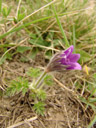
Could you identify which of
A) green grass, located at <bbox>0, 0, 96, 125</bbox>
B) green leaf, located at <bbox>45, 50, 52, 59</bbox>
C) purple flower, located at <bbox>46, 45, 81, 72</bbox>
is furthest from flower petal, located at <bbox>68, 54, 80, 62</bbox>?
green leaf, located at <bbox>45, 50, 52, 59</bbox>

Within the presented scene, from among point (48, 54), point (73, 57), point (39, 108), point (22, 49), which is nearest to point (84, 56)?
point (48, 54)

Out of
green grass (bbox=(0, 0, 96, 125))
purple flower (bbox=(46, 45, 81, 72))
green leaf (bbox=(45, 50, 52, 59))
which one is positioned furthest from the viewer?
green leaf (bbox=(45, 50, 52, 59))

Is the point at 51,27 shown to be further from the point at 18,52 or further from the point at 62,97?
the point at 62,97

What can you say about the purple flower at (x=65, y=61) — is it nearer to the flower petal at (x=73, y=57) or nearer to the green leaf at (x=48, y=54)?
the flower petal at (x=73, y=57)

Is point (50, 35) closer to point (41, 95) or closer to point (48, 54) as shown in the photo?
point (48, 54)

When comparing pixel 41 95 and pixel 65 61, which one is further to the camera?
pixel 41 95

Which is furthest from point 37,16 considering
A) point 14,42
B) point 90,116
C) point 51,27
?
point 90,116

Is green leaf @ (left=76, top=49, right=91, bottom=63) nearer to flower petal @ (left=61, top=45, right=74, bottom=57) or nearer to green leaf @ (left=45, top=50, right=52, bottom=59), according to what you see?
green leaf @ (left=45, top=50, right=52, bottom=59)
